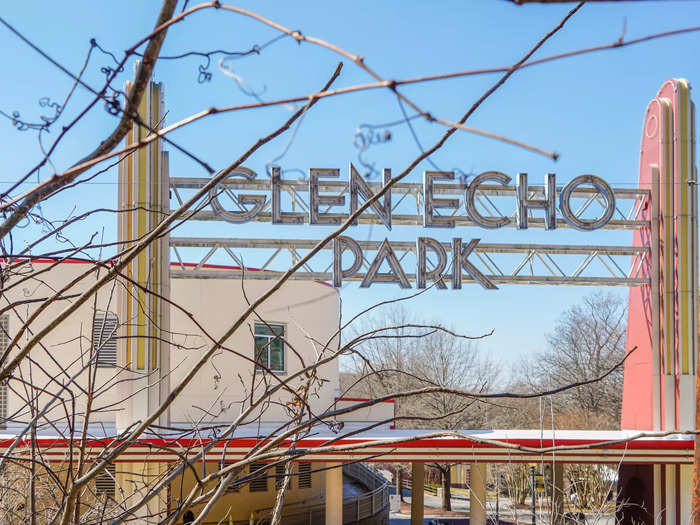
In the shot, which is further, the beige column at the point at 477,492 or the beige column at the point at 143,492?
the beige column at the point at 477,492

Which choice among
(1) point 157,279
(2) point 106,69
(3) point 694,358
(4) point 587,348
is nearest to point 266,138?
(2) point 106,69

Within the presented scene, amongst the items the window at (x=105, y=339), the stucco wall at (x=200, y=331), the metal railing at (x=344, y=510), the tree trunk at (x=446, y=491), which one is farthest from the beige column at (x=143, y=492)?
the tree trunk at (x=446, y=491)

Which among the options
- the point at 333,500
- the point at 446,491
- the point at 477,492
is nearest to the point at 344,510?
the point at 333,500

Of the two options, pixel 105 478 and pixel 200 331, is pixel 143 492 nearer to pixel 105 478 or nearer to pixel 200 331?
pixel 105 478

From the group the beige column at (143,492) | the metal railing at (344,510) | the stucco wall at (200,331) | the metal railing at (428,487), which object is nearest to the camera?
the beige column at (143,492)

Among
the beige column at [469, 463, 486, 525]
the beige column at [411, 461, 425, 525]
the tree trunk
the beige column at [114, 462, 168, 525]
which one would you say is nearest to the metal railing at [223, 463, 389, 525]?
the beige column at [411, 461, 425, 525]

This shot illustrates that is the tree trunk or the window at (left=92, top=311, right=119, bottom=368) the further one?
the tree trunk

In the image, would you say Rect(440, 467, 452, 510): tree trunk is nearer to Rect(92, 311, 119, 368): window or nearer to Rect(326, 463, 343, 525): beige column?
Rect(326, 463, 343, 525): beige column

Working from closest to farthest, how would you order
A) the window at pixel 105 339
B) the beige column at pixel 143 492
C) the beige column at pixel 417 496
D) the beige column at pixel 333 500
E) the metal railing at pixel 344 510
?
1. the window at pixel 105 339
2. the beige column at pixel 143 492
3. the beige column at pixel 333 500
4. the metal railing at pixel 344 510
5. the beige column at pixel 417 496

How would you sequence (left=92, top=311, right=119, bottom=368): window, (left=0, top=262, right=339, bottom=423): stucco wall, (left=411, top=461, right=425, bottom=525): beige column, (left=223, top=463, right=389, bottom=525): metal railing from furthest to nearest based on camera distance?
(left=411, top=461, right=425, bottom=525): beige column, (left=223, top=463, right=389, bottom=525): metal railing, (left=0, top=262, right=339, bottom=423): stucco wall, (left=92, top=311, right=119, bottom=368): window

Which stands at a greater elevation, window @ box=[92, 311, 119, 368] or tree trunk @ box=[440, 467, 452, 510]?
window @ box=[92, 311, 119, 368]

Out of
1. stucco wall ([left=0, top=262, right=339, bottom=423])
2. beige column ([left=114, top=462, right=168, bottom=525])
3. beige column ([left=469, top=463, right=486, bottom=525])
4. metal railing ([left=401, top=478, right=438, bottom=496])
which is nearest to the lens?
beige column ([left=114, top=462, right=168, bottom=525])

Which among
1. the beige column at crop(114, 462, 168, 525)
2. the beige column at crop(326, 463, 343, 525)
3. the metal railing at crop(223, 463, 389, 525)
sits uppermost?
the beige column at crop(114, 462, 168, 525)

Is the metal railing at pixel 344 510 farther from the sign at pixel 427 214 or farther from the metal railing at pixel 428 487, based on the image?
the metal railing at pixel 428 487
